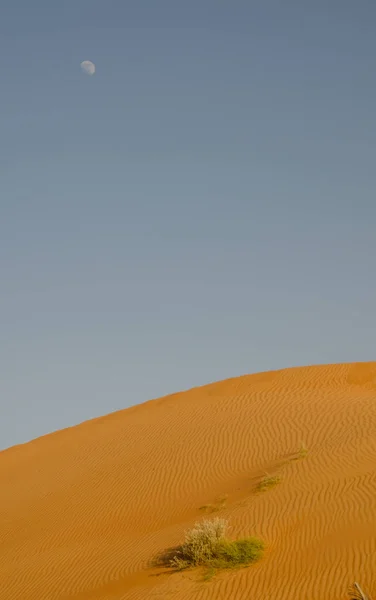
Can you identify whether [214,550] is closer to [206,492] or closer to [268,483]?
[268,483]

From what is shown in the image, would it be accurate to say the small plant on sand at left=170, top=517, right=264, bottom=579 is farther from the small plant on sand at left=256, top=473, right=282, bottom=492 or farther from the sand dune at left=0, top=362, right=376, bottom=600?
the small plant on sand at left=256, top=473, right=282, bottom=492

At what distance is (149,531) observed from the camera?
18547mm

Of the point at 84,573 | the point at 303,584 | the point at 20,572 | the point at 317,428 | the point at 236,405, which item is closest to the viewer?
the point at 303,584

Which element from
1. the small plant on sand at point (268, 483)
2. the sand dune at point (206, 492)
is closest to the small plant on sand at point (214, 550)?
the sand dune at point (206, 492)

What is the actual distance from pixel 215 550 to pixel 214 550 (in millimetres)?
25

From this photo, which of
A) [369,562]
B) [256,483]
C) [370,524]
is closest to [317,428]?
[256,483]

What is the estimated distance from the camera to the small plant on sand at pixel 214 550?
14328 mm

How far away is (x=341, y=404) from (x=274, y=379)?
20.9ft

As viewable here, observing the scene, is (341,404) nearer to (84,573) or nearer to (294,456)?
(294,456)

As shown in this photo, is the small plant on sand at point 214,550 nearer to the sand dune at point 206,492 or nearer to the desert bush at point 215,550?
the desert bush at point 215,550

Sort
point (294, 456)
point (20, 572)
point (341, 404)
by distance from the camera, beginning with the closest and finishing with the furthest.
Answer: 1. point (20, 572)
2. point (294, 456)
3. point (341, 404)

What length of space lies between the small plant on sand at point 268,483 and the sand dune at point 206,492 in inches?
6.8

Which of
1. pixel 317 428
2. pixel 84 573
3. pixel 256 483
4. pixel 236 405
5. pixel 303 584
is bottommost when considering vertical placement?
pixel 303 584

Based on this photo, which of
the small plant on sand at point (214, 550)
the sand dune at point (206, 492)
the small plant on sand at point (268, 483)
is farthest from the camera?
the small plant on sand at point (268, 483)
